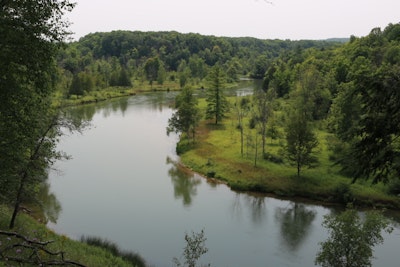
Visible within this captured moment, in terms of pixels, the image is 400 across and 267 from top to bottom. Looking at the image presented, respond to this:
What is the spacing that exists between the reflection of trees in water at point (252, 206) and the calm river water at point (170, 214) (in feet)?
0.24

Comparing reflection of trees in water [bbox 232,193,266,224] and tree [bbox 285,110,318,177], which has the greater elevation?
tree [bbox 285,110,318,177]

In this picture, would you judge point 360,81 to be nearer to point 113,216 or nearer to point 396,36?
point 113,216

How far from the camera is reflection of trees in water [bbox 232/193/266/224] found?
28.9 meters

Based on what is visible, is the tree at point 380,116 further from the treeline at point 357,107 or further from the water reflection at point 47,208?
the water reflection at point 47,208

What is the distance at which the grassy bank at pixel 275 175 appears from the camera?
31.0 meters

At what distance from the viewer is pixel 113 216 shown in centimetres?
2769

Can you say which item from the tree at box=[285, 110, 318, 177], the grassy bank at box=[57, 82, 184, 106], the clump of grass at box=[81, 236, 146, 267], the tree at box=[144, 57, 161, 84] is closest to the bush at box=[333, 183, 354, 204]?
the tree at box=[285, 110, 318, 177]

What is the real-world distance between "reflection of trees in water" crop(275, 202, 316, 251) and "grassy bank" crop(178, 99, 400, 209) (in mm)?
2307

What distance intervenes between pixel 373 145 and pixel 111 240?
1907 centimetres

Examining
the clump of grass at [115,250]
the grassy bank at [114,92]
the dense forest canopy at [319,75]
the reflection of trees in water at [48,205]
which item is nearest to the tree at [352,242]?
the dense forest canopy at [319,75]

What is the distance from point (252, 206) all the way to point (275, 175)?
5.50m

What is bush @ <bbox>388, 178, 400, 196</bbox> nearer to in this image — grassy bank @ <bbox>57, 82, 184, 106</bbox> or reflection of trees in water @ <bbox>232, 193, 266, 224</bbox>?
reflection of trees in water @ <bbox>232, 193, 266, 224</bbox>

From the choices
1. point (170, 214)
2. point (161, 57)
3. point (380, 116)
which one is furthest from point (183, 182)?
point (161, 57)

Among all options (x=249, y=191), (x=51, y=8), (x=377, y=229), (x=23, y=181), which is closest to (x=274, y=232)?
(x=249, y=191)
